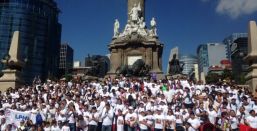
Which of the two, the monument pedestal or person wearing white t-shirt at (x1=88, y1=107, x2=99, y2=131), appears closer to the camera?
person wearing white t-shirt at (x1=88, y1=107, x2=99, y2=131)

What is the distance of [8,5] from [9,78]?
9145 centimetres

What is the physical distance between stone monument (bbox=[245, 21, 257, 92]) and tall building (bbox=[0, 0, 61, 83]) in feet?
282

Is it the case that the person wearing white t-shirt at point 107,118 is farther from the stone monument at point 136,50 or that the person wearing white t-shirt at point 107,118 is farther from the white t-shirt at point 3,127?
the stone monument at point 136,50

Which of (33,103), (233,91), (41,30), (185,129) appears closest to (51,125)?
(33,103)

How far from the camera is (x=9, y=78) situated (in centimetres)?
2902

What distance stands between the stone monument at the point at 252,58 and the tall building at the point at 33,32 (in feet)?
282

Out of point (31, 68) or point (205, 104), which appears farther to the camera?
point (31, 68)

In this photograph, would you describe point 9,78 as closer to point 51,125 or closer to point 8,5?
point 51,125

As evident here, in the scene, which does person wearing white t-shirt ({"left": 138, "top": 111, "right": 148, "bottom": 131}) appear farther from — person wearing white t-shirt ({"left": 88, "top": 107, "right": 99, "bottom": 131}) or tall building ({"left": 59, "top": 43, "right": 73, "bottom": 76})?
tall building ({"left": 59, "top": 43, "right": 73, "bottom": 76})

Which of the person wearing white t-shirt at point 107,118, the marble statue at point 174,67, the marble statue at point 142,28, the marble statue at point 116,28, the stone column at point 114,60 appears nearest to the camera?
the person wearing white t-shirt at point 107,118

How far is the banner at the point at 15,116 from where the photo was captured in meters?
18.1

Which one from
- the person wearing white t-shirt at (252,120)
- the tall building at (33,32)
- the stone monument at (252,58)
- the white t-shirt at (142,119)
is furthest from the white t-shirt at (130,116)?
the tall building at (33,32)

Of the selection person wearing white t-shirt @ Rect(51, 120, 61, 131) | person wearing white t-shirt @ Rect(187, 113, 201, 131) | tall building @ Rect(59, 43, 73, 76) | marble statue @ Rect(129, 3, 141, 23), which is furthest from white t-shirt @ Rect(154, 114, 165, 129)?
tall building @ Rect(59, 43, 73, 76)

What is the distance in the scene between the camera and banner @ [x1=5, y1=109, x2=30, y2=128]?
18.1 metres
